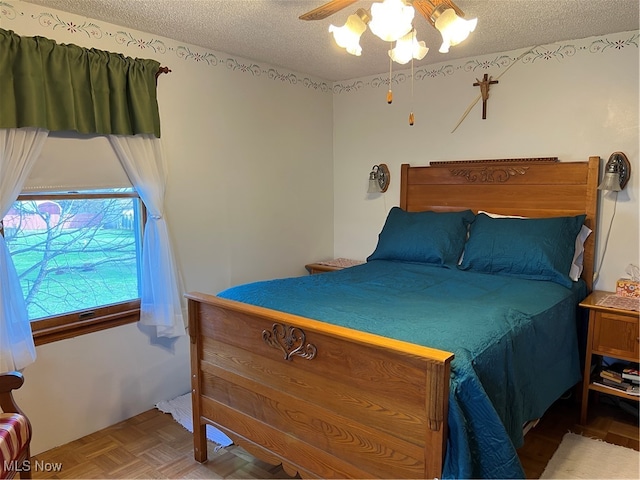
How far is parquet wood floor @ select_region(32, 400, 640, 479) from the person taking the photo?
2.24 meters

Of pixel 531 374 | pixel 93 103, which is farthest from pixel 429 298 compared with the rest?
pixel 93 103

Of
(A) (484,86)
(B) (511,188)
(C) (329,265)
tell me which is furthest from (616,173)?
(C) (329,265)

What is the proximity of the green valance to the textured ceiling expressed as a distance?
239mm

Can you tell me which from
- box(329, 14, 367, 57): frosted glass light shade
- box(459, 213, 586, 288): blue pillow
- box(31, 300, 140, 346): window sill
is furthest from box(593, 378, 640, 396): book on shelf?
box(31, 300, 140, 346): window sill

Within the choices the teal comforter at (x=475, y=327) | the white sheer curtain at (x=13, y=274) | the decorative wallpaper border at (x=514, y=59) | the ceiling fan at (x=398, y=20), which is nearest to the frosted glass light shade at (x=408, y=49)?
the ceiling fan at (x=398, y=20)

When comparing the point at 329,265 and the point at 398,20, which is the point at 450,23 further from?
the point at 329,265

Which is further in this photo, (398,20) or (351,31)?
(351,31)

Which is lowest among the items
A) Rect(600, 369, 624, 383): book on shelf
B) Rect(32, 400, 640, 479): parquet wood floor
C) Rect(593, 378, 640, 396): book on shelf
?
Rect(32, 400, 640, 479): parquet wood floor

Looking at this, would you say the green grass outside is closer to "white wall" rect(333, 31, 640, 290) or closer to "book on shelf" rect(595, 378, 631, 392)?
"white wall" rect(333, 31, 640, 290)

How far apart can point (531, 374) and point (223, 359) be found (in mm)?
1379

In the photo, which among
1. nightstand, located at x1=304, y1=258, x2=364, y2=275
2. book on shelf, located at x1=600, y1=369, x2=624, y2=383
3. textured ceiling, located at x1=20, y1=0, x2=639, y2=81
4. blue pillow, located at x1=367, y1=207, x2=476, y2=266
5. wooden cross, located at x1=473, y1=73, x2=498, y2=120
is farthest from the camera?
nightstand, located at x1=304, y1=258, x2=364, y2=275

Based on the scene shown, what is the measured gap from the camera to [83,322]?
2576 millimetres

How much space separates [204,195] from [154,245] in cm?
52

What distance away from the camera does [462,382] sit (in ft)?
5.02
